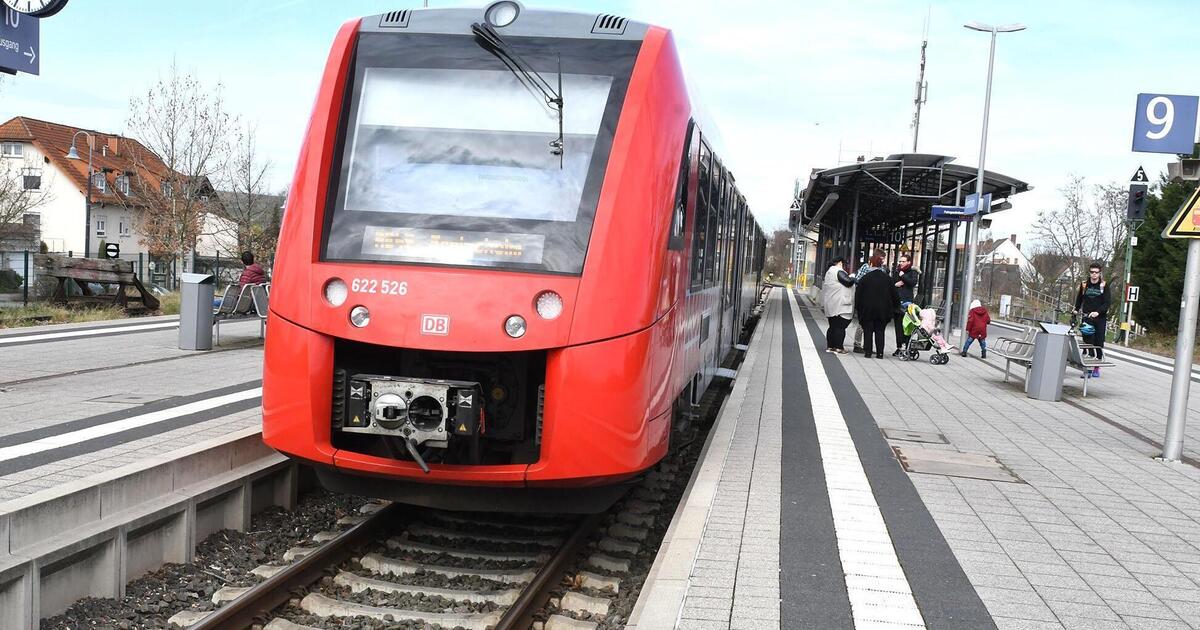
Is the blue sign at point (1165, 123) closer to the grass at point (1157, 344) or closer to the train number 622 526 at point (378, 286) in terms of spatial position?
the train number 622 526 at point (378, 286)

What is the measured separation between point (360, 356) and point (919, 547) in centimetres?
320

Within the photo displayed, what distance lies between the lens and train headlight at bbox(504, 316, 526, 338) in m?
4.93

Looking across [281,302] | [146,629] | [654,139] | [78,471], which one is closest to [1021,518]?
[654,139]

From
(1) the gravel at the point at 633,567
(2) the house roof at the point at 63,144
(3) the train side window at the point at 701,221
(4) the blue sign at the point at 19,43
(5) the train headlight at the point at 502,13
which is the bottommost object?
(1) the gravel at the point at 633,567

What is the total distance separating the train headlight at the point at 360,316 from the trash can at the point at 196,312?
920cm

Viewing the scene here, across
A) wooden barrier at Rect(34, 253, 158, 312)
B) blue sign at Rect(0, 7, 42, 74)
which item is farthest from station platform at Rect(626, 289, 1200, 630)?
wooden barrier at Rect(34, 253, 158, 312)

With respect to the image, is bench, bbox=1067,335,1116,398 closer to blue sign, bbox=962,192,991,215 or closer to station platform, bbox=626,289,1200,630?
station platform, bbox=626,289,1200,630

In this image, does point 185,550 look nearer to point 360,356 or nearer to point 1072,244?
point 360,356

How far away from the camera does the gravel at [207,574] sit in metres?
4.76

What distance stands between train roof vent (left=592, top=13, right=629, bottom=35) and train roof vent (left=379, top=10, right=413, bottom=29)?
1136 mm

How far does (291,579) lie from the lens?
200 inches

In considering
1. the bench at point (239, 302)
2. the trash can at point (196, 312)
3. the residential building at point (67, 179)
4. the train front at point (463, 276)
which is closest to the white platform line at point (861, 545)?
the train front at point (463, 276)

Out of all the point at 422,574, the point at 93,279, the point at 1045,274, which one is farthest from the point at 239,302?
the point at 1045,274

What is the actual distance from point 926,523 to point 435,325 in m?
3.15
